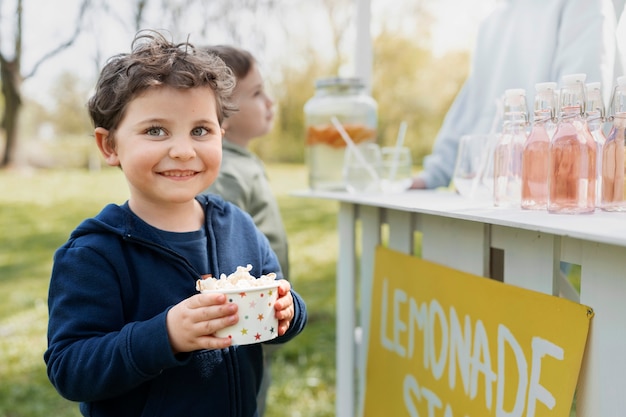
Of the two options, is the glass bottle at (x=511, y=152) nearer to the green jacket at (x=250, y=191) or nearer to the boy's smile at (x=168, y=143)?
the boy's smile at (x=168, y=143)

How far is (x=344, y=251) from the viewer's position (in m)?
2.14

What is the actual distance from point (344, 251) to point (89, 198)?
18.2 feet

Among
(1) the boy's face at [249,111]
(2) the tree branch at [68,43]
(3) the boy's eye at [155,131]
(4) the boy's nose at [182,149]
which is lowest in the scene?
(4) the boy's nose at [182,149]

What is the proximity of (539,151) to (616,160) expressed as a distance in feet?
0.45

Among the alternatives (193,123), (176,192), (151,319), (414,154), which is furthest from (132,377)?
(414,154)

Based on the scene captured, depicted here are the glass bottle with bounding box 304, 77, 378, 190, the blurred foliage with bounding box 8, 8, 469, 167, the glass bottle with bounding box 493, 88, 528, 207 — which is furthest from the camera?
the blurred foliage with bounding box 8, 8, 469, 167

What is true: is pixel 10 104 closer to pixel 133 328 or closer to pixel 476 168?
pixel 476 168

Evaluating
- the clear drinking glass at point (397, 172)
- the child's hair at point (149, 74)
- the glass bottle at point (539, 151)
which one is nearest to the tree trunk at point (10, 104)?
the clear drinking glass at point (397, 172)

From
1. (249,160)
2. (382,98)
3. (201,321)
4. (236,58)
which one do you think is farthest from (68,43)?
(201,321)

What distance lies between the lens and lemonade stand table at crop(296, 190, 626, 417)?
1.05 meters

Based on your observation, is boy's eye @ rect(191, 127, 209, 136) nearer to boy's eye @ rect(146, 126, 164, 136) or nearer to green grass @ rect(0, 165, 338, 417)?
boy's eye @ rect(146, 126, 164, 136)

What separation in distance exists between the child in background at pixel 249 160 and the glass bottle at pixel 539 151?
81 cm

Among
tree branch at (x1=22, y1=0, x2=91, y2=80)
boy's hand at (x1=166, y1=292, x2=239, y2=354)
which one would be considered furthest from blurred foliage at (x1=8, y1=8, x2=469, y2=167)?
boy's hand at (x1=166, y1=292, x2=239, y2=354)

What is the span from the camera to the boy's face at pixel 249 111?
197 cm
